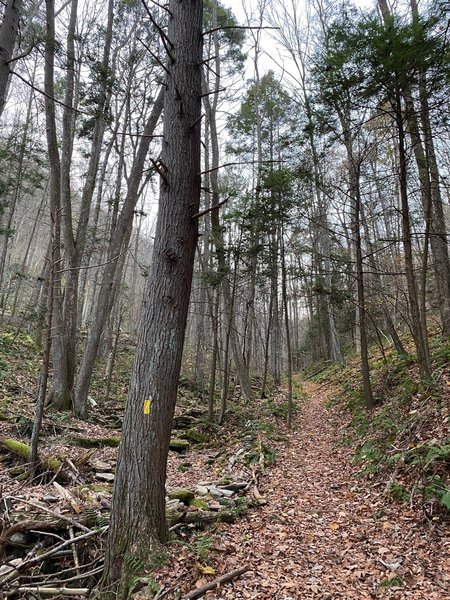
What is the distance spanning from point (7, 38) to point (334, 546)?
325 inches

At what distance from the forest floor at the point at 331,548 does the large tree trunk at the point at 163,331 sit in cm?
40

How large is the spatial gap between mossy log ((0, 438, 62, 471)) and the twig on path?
2.92 m

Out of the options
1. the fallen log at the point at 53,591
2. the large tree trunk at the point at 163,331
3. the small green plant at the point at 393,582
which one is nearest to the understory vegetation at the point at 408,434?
the small green plant at the point at 393,582

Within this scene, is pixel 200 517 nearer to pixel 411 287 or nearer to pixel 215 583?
pixel 215 583

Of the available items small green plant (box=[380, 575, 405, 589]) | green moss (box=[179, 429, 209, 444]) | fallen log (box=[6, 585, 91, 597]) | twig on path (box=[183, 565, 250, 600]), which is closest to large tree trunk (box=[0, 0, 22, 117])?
fallen log (box=[6, 585, 91, 597])

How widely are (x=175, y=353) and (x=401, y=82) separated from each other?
6.52 meters

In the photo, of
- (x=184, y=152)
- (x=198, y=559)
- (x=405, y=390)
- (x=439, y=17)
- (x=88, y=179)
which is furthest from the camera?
(x=88, y=179)

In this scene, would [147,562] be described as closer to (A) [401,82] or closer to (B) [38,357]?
(A) [401,82]

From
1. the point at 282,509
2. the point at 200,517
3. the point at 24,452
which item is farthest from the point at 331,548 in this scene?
the point at 24,452

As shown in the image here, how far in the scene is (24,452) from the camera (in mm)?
5180

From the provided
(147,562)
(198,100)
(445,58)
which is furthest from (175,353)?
(445,58)

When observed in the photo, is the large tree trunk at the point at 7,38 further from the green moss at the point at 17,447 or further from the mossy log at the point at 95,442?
the mossy log at the point at 95,442

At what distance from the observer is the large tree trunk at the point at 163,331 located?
113 inches

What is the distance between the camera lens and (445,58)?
18.3 feet
